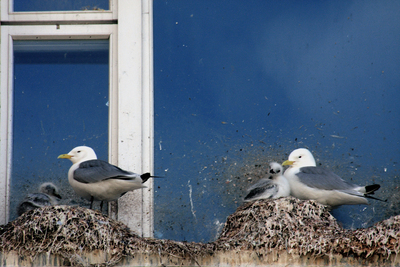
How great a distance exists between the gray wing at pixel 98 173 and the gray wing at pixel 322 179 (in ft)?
4.09

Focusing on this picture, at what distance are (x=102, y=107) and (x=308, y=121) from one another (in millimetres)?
1683

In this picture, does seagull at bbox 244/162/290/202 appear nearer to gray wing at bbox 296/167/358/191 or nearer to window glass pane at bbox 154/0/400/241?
gray wing at bbox 296/167/358/191

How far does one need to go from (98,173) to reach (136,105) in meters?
0.73

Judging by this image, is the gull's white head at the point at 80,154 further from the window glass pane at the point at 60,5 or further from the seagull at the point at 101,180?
the window glass pane at the point at 60,5

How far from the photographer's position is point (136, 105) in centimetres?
448

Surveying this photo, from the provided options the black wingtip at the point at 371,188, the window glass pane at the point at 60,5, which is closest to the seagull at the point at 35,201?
the window glass pane at the point at 60,5

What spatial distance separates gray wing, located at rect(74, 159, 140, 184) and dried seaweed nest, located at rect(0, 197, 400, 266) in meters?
0.32

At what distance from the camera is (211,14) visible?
4.73 meters

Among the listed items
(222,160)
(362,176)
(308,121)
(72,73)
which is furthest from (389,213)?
(72,73)

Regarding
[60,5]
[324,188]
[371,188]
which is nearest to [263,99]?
[324,188]

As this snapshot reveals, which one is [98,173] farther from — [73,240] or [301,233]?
[301,233]

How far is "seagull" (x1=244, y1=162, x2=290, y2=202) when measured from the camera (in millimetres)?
4113

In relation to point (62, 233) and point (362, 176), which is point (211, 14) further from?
point (62, 233)

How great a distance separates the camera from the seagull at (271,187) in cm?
Answer: 411
